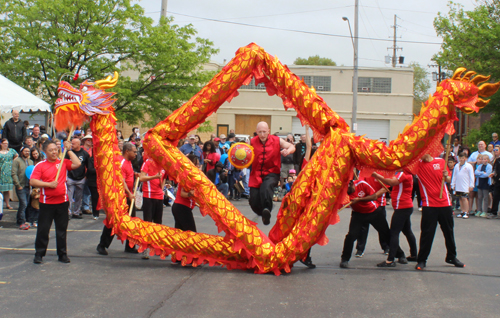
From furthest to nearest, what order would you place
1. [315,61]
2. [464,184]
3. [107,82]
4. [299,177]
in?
[315,61] < [464,184] < [107,82] < [299,177]

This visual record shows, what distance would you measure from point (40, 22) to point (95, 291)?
46.0 feet

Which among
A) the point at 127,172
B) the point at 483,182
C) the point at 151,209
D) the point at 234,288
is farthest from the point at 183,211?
the point at 483,182

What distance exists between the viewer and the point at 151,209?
7.43 metres

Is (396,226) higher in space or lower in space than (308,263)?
higher

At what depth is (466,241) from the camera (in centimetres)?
897

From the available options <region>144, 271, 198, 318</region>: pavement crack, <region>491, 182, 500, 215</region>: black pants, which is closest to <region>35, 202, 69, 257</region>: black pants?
<region>144, 271, 198, 318</region>: pavement crack

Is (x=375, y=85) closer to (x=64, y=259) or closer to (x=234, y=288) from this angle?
(x=64, y=259)

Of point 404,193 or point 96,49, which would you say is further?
point 96,49

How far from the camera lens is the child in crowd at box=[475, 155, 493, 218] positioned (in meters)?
12.2

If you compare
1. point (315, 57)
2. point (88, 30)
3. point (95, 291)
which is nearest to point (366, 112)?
point (315, 57)

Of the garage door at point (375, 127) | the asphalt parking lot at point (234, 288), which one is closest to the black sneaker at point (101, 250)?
the asphalt parking lot at point (234, 288)

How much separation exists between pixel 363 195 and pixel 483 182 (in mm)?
6981

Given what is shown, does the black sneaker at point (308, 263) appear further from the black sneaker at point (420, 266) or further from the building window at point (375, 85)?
the building window at point (375, 85)

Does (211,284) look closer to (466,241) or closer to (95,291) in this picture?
(95,291)
